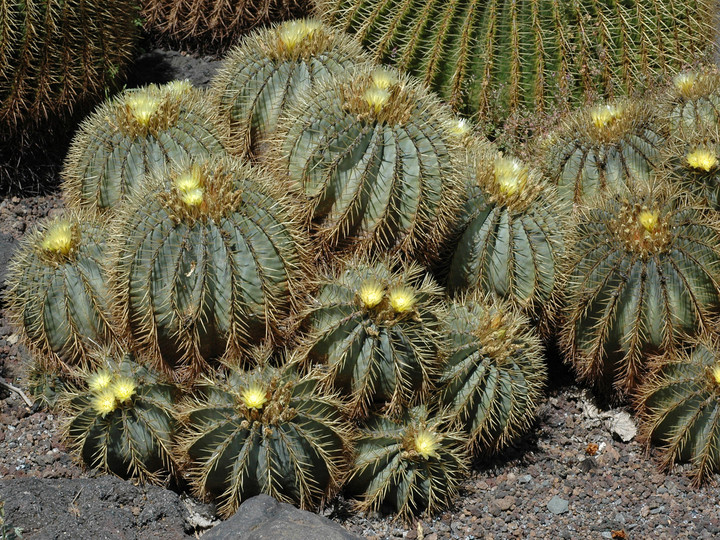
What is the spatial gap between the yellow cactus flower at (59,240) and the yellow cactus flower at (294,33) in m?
1.47

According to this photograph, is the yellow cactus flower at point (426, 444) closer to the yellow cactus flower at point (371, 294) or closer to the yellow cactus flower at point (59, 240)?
the yellow cactus flower at point (371, 294)

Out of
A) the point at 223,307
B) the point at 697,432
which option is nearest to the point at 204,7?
the point at 223,307

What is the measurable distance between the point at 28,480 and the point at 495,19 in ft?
12.6

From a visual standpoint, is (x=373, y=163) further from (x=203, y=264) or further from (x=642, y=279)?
(x=642, y=279)

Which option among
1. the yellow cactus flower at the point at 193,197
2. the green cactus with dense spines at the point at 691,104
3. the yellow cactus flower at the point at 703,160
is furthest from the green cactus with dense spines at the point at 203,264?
the green cactus with dense spines at the point at 691,104

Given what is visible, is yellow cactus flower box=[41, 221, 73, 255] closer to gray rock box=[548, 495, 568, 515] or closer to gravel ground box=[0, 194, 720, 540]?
gravel ground box=[0, 194, 720, 540]

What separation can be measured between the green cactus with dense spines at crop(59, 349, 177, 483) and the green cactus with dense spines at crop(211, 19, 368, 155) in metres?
1.38

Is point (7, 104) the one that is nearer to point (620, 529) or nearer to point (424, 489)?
point (424, 489)

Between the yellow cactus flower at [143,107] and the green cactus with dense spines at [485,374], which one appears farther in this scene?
the yellow cactus flower at [143,107]

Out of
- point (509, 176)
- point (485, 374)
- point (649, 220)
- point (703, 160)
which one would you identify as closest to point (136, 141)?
point (509, 176)

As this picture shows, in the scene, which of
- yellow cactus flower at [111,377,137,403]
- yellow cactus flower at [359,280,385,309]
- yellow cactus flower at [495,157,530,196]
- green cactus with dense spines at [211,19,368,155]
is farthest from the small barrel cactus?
yellow cactus flower at [111,377,137,403]

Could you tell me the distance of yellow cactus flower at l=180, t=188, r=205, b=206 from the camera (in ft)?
11.3

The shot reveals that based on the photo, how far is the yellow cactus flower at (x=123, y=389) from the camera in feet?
11.4

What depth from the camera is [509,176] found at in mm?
4184
